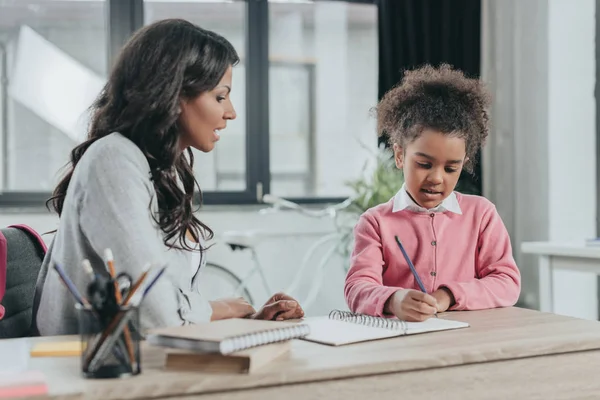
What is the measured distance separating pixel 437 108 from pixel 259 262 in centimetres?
243

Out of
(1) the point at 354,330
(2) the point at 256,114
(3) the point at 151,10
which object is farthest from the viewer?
(2) the point at 256,114

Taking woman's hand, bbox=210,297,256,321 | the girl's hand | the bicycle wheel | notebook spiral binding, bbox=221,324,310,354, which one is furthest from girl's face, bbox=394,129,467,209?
the bicycle wheel

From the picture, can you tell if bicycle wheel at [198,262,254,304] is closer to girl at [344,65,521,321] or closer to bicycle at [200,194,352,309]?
bicycle at [200,194,352,309]

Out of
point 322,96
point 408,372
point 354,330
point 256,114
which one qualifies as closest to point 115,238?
point 354,330

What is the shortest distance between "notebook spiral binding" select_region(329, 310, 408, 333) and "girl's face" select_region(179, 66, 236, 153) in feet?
1.26

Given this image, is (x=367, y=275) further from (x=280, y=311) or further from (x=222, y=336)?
(x=222, y=336)

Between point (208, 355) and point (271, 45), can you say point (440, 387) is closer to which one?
point (208, 355)

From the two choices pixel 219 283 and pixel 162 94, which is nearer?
pixel 162 94

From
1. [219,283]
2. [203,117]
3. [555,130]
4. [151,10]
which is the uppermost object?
[151,10]

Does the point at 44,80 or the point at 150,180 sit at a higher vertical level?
the point at 44,80

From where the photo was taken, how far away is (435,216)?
5.74 ft

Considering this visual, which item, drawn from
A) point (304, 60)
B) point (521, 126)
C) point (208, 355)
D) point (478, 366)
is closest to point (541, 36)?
point (521, 126)

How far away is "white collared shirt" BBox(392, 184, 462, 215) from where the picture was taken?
5.69ft

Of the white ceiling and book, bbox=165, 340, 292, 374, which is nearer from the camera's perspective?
book, bbox=165, 340, 292, 374
